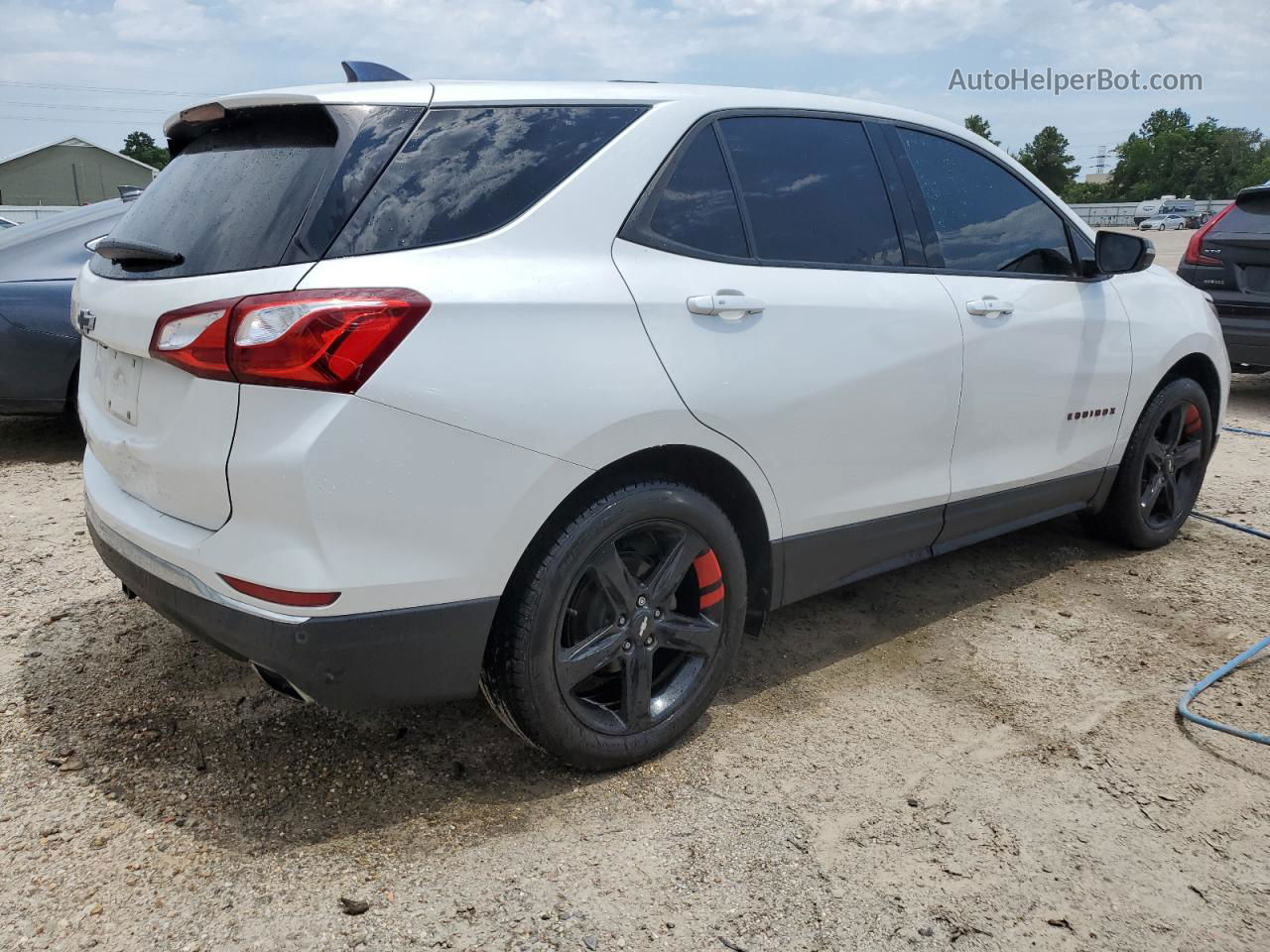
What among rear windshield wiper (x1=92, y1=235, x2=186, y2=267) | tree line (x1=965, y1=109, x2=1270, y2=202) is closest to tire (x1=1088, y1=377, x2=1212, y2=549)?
rear windshield wiper (x1=92, y1=235, x2=186, y2=267)

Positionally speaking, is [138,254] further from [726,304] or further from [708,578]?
[708,578]

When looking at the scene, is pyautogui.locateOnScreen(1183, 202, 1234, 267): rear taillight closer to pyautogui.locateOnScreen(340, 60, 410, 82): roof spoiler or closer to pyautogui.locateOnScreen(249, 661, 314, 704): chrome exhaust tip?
pyautogui.locateOnScreen(340, 60, 410, 82): roof spoiler

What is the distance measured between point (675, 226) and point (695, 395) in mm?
458

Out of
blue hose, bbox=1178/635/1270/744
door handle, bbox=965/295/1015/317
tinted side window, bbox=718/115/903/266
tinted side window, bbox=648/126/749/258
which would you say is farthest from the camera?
door handle, bbox=965/295/1015/317

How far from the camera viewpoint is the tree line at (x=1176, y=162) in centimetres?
9350

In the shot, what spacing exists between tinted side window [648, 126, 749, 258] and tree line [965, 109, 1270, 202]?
94.3 meters

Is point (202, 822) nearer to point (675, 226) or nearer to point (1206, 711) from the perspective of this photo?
point (675, 226)

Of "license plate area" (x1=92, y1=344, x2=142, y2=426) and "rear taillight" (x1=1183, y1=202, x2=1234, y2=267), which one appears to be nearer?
"license plate area" (x1=92, y1=344, x2=142, y2=426)

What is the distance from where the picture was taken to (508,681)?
2492mm

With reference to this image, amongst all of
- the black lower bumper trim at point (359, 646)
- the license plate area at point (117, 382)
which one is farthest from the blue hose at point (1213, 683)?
the license plate area at point (117, 382)

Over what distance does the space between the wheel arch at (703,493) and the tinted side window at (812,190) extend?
63cm

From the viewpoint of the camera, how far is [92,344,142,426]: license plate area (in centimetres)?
251

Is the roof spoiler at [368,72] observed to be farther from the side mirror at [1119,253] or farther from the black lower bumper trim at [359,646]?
the side mirror at [1119,253]

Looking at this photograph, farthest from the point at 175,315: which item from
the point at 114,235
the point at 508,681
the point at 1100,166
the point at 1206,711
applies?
the point at 1100,166
